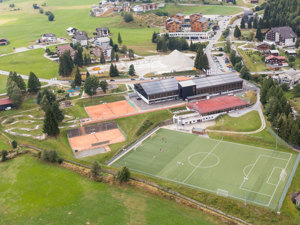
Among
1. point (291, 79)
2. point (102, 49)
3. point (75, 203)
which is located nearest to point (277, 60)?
point (291, 79)

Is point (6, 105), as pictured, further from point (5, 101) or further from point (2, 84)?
point (2, 84)

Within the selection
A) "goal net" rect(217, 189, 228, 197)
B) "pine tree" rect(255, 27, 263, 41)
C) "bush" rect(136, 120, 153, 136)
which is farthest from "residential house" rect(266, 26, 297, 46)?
"goal net" rect(217, 189, 228, 197)

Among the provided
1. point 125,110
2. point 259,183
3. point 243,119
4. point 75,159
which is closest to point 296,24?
point 243,119

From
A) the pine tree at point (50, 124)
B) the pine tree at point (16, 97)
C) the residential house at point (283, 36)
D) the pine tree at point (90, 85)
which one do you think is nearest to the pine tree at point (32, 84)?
the pine tree at point (16, 97)

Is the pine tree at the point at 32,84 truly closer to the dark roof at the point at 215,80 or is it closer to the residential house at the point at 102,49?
the residential house at the point at 102,49

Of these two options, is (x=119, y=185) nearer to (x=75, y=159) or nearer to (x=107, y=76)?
(x=75, y=159)

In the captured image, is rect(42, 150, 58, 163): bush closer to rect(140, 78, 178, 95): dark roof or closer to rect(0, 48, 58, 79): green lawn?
rect(140, 78, 178, 95): dark roof

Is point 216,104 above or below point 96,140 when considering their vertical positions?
above
